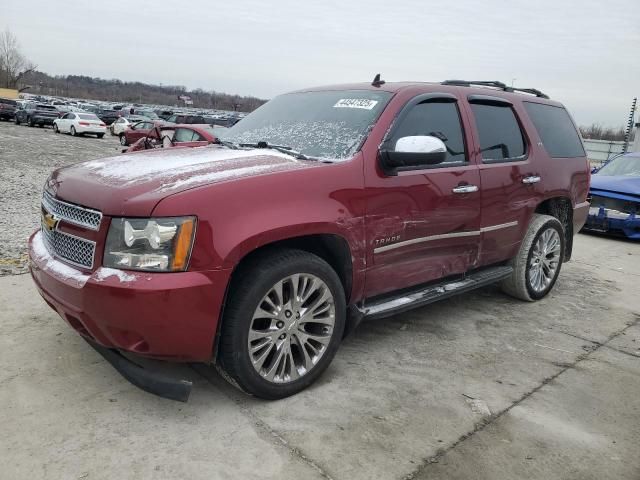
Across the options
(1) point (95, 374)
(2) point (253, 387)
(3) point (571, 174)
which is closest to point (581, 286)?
(3) point (571, 174)

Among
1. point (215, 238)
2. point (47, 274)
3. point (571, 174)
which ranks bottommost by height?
point (47, 274)

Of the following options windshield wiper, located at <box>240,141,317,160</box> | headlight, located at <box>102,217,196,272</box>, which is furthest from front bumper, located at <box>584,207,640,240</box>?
headlight, located at <box>102,217,196,272</box>

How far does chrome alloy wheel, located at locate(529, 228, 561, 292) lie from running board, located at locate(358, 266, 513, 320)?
0.49 m

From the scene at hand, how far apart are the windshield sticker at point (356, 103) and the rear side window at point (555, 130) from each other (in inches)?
75.6

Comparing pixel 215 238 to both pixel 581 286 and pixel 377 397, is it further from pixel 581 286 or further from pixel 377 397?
pixel 581 286

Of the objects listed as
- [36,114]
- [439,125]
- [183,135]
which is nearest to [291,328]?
[439,125]

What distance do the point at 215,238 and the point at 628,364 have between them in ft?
10.2

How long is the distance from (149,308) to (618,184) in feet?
28.3

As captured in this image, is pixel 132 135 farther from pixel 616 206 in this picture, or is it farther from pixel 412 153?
pixel 412 153

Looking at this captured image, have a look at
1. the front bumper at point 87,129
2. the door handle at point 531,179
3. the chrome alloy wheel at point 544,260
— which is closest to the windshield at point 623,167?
the chrome alloy wheel at point 544,260

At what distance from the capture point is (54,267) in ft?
9.58

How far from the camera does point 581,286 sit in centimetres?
590

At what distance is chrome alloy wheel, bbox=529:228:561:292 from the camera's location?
507 cm

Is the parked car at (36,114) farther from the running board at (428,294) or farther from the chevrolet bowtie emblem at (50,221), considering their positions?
the running board at (428,294)
